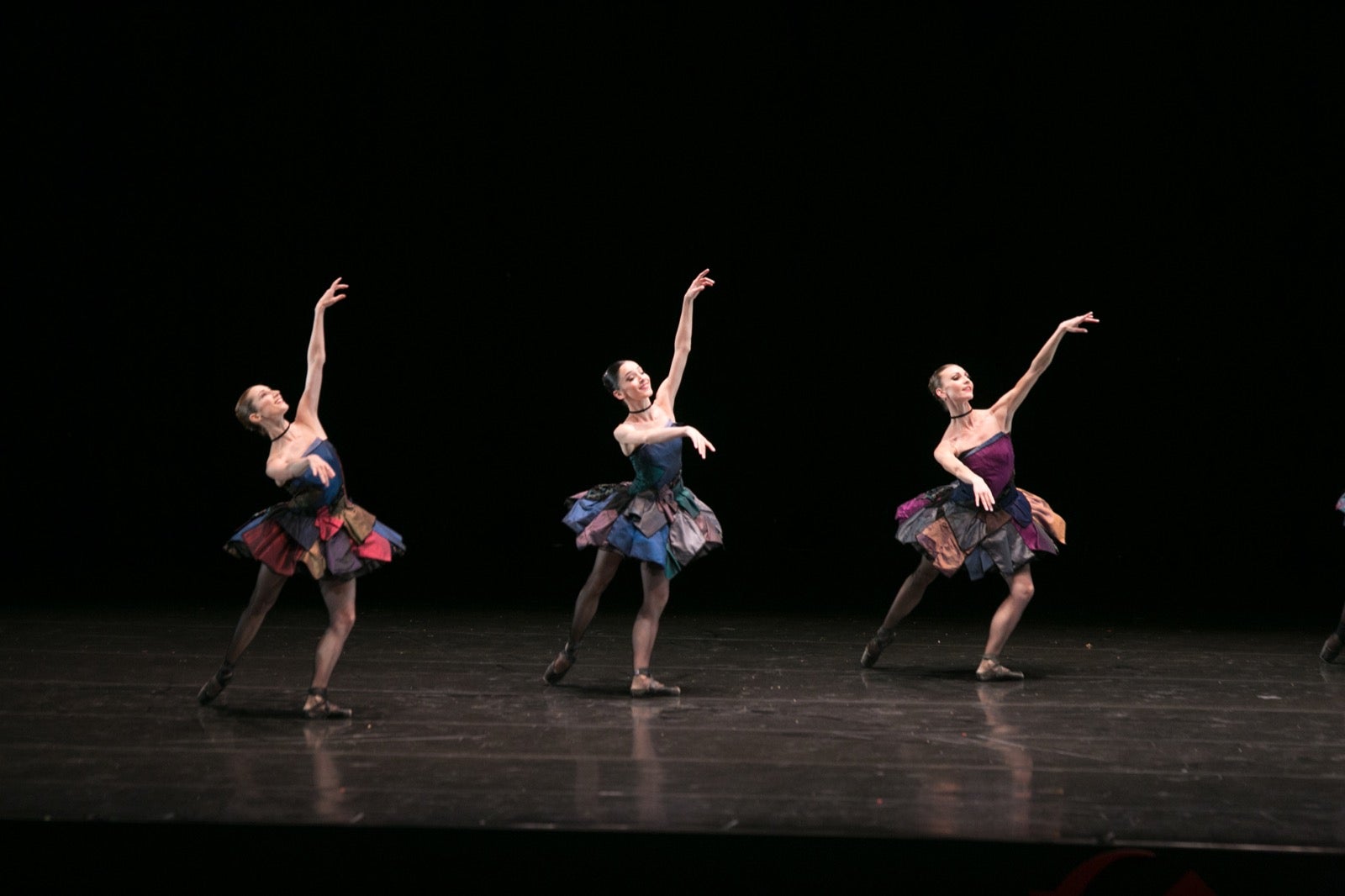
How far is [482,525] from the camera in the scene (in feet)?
26.6

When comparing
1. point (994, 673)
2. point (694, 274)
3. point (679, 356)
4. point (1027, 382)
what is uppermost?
point (694, 274)

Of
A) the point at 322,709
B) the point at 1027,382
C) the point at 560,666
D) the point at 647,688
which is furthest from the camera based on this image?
the point at 1027,382

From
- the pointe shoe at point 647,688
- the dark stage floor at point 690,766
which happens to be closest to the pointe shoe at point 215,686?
the dark stage floor at point 690,766

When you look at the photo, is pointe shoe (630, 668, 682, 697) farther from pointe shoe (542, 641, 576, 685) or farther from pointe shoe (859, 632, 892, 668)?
pointe shoe (859, 632, 892, 668)

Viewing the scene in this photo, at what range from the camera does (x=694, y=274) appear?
7.50 m

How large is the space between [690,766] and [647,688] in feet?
3.34

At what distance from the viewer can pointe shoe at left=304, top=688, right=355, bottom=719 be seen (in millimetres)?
3914

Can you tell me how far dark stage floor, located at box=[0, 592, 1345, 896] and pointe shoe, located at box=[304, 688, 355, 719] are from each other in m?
0.04

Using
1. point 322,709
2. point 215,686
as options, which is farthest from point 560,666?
point 215,686

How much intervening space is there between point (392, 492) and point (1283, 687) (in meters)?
5.18

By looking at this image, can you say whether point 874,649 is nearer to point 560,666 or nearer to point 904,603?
point 904,603

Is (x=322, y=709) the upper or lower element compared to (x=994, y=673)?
upper

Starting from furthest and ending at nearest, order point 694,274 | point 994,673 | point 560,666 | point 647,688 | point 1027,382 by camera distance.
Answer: point 694,274
point 1027,382
point 994,673
point 560,666
point 647,688

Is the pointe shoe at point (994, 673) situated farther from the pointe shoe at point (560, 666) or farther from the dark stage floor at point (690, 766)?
the pointe shoe at point (560, 666)
